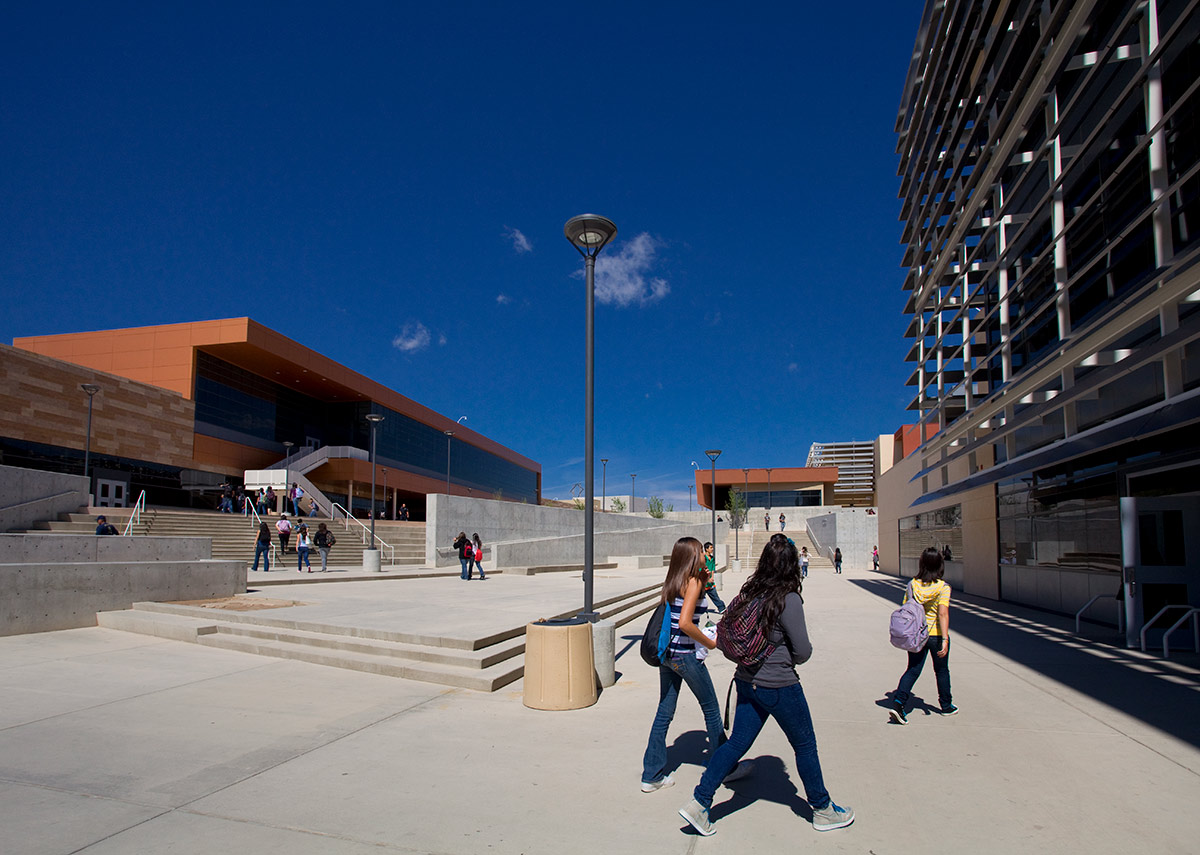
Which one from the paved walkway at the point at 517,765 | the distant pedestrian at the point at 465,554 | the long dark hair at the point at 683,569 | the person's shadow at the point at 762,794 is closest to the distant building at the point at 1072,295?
the paved walkway at the point at 517,765

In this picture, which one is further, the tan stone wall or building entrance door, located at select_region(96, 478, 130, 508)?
building entrance door, located at select_region(96, 478, 130, 508)

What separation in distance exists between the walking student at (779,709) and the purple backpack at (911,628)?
2508mm

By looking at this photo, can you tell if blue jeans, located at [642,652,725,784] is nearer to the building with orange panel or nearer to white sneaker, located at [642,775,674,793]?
white sneaker, located at [642,775,674,793]

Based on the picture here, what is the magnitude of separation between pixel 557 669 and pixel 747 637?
3254 mm

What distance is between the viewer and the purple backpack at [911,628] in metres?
6.21

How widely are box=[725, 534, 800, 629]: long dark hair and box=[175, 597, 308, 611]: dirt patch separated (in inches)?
382

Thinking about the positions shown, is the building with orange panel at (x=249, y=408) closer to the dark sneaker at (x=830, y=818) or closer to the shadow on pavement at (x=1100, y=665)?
the shadow on pavement at (x=1100, y=665)

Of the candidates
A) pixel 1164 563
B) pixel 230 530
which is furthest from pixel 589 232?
pixel 230 530

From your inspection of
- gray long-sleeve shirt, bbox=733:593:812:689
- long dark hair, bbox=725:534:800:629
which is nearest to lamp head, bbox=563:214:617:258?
long dark hair, bbox=725:534:800:629

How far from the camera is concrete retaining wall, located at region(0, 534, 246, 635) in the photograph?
9.74m

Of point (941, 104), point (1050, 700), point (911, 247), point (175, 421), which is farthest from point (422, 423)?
point (1050, 700)

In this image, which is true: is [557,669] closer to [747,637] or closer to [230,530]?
[747,637]

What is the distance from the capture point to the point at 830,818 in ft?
13.1

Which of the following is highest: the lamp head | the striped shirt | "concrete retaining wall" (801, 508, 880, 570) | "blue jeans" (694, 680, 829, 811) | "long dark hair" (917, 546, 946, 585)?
the lamp head
